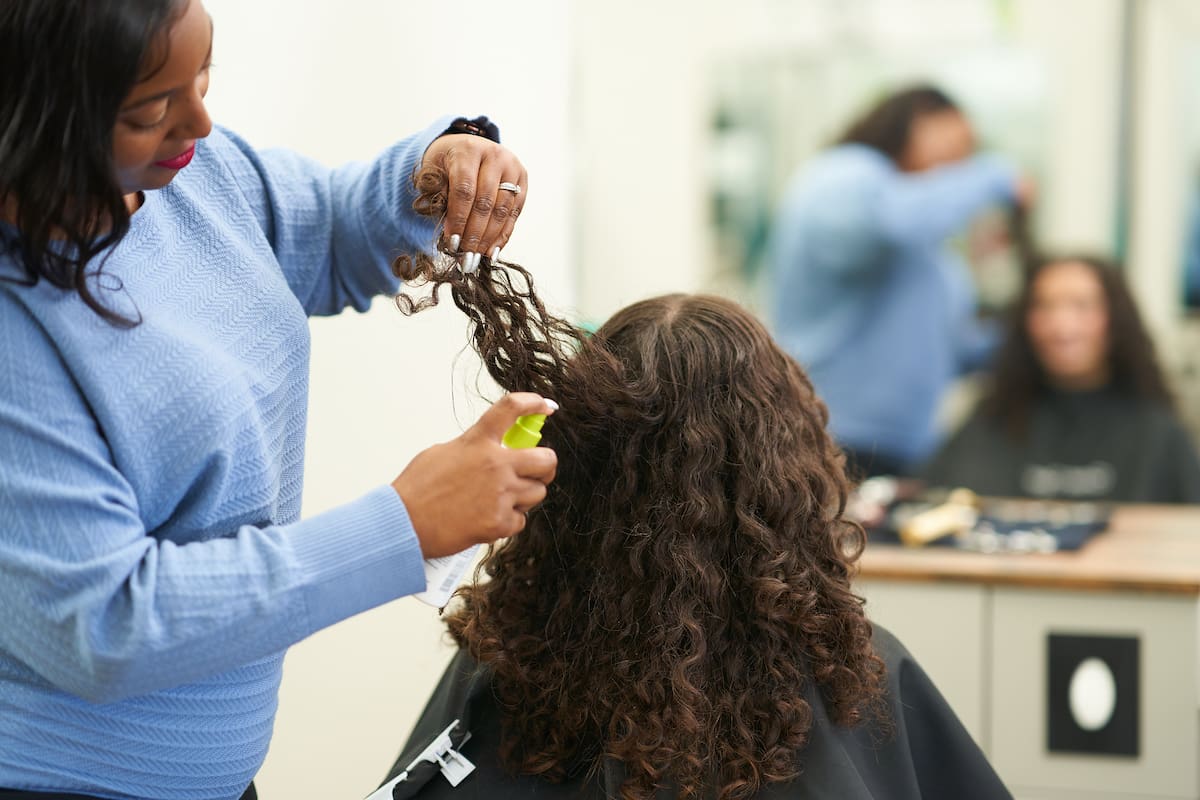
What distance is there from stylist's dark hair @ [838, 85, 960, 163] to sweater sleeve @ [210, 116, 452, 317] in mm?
2244

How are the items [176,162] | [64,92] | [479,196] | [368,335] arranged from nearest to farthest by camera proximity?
[64,92] < [176,162] < [479,196] < [368,335]

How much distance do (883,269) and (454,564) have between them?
2523 millimetres

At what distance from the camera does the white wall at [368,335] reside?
65.2 inches

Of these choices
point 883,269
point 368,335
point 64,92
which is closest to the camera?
point 64,92

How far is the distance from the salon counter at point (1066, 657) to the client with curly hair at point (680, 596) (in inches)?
43.9

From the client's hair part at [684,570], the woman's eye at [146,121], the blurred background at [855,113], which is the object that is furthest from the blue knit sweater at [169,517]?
the blurred background at [855,113]

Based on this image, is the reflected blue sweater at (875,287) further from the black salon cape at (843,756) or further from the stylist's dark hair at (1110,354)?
the black salon cape at (843,756)

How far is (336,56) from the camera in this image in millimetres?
1704

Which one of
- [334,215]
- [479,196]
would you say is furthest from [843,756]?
[334,215]

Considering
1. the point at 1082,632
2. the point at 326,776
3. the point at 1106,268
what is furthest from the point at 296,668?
the point at 1106,268

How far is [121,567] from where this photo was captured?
0.82m

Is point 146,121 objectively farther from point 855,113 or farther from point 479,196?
point 855,113

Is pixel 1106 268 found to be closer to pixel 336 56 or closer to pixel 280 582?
pixel 336 56

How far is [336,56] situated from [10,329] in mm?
945
